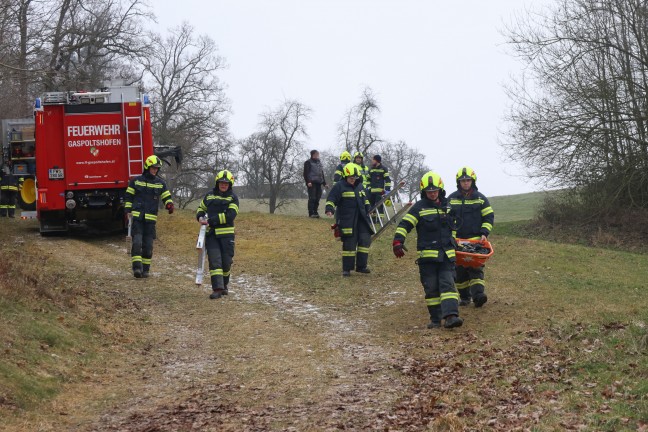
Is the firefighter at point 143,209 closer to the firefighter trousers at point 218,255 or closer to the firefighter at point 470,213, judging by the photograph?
the firefighter trousers at point 218,255

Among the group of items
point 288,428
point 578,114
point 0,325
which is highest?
point 578,114

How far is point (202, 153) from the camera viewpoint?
52.5 metres

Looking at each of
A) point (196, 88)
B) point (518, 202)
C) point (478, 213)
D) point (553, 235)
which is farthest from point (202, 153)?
point (478, 213)

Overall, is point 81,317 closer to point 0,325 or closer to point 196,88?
point 0,325

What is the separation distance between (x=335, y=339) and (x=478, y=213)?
2929 millimetres

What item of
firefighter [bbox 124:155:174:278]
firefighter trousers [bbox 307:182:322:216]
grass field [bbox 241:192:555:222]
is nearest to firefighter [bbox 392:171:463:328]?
firefighter [bbox 124:155:174:278]

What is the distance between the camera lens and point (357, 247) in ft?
52.4

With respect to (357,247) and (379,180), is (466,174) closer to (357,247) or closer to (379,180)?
(357,247)

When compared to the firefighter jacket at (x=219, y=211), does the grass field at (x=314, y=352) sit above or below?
below

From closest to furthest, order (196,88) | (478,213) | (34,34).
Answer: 1. (478,213)
2. (34,34)
3. (196,88)

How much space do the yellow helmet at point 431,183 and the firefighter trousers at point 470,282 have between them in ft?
4.71

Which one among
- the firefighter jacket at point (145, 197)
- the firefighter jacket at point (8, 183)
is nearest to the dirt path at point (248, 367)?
the firefighter jacket at point (145, 197)

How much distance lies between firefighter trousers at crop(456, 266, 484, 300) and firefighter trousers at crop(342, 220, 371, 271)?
3482 millimetres

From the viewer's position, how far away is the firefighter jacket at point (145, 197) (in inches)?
605
